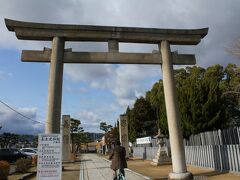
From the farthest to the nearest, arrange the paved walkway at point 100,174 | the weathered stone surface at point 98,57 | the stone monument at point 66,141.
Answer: the stone monument at point 66,141 < the paved walkway at point 100,174 < the weathered stone surface at point 98,57

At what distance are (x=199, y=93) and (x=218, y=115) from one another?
2367 mm

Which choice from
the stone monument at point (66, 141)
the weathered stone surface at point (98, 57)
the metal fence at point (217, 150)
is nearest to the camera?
the weathered stone surface at point (98, 57)

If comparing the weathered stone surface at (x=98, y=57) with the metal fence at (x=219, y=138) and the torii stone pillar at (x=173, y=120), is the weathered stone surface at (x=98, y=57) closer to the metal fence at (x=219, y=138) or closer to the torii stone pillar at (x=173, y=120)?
the torii stone pillar at (x=173, y=120)

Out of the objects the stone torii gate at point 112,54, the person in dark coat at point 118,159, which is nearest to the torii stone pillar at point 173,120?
the stone torii gate at point 112,54

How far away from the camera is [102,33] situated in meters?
13.0

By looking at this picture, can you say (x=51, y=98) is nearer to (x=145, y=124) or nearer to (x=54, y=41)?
(x=54, y=41)

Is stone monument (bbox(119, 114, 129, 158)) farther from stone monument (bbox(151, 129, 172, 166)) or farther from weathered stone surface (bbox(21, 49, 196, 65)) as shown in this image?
weathered stone surface (bbox(21, 49, 196, 65))

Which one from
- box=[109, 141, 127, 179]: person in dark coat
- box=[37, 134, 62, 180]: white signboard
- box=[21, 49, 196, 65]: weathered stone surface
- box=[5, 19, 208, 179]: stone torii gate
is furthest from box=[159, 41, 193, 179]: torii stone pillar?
box=[37, 134, 62, 180]: white signboard

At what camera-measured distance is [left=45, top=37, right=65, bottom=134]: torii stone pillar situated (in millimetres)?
11781

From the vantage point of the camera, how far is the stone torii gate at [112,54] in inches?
480

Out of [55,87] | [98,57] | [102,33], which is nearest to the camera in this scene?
[55,87]

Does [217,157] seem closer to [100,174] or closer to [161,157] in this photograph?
[100,174]

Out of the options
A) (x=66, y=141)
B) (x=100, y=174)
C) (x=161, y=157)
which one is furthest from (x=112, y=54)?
(x=66, y=141)

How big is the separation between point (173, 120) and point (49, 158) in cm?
581
